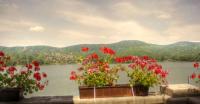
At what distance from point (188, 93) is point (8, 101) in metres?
3.43

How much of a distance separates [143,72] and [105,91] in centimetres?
84

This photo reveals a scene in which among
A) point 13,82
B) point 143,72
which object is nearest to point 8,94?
point 13,82

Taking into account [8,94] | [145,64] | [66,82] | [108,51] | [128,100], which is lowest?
[66,82]

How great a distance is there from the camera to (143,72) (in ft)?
21.7

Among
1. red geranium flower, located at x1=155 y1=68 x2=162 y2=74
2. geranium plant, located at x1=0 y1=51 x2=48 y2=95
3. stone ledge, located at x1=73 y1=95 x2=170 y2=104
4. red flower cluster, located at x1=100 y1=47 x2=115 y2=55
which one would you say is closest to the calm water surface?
red flower cluster, located at x1=100 y1=47 x2=115 y2=55

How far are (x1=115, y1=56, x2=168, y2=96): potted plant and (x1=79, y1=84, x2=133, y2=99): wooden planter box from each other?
0.51 ft

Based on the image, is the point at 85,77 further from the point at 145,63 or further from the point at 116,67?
the point at 145,63

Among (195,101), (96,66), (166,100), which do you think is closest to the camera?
(195,101)

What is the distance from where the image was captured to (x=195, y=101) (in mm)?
5961

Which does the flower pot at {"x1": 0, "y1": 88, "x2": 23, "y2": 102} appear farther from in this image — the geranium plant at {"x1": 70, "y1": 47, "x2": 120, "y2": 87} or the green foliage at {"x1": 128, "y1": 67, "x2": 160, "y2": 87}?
the green foliage at {"x1": 128, "y1": 67, "x2": 160, "y2": 87}

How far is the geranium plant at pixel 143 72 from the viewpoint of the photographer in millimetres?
6520

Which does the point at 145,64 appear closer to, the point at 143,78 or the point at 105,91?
the point at 143,78

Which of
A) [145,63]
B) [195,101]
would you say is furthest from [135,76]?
[195,101]

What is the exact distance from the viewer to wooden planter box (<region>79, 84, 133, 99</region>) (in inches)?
252
